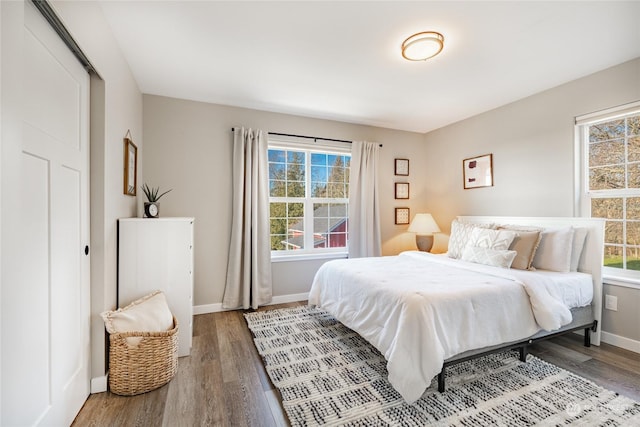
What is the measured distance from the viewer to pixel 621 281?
246cm

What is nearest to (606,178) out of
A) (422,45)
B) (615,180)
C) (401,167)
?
(615,180)

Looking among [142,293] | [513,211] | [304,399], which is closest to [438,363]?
[304,399]

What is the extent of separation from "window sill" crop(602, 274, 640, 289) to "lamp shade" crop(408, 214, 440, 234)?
6.02ft

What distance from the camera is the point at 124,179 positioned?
2.34 meters

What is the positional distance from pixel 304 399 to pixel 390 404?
0.52 metres

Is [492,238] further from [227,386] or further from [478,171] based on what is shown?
[227,386]

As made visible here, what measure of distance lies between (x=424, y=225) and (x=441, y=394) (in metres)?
2.62

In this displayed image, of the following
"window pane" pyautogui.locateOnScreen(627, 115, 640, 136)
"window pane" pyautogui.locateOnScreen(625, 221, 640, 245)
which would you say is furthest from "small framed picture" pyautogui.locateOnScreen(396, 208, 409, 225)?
"window pane" pyautogui.locateOnScreen(627, 115, 640, 136)

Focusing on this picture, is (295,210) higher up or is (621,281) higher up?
(295,210)

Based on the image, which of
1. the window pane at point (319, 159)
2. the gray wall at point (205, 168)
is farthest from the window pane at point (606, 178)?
the gray wall at point (205, 168)

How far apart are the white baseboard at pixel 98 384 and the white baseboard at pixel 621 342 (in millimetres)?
3959

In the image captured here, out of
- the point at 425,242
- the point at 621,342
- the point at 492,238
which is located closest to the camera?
the point at 621,342

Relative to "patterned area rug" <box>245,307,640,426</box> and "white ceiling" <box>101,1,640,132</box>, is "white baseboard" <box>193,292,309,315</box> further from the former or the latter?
"white ceiling" <box>101,1,640,132</box>

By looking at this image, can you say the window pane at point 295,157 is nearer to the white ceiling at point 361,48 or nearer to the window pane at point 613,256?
the white ceiling at point 361,48
